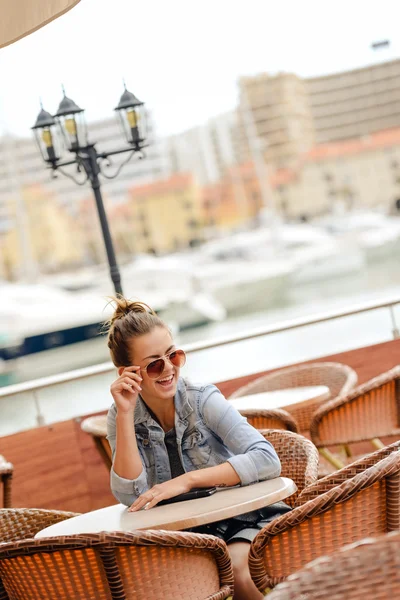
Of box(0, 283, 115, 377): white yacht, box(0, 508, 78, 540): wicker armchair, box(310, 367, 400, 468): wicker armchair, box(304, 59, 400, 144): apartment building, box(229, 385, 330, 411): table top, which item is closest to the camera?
box(0, 508, 78, 540): wicker armchair

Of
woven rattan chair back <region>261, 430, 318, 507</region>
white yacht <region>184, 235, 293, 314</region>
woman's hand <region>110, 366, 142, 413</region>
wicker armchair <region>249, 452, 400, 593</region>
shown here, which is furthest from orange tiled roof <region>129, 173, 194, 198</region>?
wicker armchair <region>249, 452, 400, 593</region>

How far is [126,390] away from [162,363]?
0.11m

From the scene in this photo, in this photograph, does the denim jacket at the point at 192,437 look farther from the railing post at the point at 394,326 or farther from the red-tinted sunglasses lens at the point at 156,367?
the railing post at the point at 394,326

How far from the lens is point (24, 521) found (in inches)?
93.0

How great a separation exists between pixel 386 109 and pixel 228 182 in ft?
39.8

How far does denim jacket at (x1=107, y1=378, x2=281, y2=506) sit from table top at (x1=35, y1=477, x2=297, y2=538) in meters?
0.09

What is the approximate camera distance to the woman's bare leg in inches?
81.4

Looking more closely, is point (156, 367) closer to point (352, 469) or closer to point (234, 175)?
point (352, 469)

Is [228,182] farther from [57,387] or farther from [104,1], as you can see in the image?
[57,387]

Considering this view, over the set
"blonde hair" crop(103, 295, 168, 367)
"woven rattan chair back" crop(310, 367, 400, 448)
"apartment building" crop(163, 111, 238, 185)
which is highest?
"apartment building" crop(163, 111, 238, 185)

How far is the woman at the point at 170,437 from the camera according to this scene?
82.6 inches

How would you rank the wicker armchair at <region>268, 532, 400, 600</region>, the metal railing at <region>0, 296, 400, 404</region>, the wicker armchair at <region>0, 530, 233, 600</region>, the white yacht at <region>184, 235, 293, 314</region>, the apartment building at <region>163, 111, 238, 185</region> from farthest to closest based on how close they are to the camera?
the apartment building at <region>163, 111, 238, 185</region> → the white yacht at <region>184, 235, 293, 314</region> → the metal railing at <region>0, 296, 400, 404</region> → the wicker armchair at <region>0, 530, 233, 600</region> → the wicker armchair at <region>268, 532, 400, 600</region>

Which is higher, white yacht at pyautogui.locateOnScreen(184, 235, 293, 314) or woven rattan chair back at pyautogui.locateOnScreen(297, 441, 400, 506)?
woven rattan chair back at pyautogui.locateOnScreen(297, 441, 400, 506)

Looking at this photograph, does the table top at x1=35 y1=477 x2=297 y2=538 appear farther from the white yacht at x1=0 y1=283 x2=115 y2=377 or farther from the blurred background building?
the blurred background building
